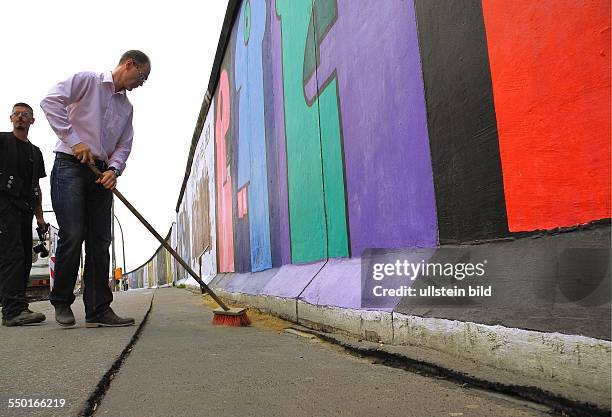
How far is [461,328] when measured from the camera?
174cm

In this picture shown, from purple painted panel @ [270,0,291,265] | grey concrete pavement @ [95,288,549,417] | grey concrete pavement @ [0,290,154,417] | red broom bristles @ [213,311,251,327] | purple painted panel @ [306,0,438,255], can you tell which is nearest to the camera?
grey concrete pavement @ [95,288,549,417]

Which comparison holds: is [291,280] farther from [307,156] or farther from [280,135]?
[280,135]

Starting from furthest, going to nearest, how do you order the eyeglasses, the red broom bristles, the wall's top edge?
1. the wall's top edge
2. the eyeglasses
3. the red broom bristles

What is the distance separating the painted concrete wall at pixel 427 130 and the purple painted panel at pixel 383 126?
1 centimetres

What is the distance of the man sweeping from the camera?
318cm

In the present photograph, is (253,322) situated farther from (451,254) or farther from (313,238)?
(451,254)

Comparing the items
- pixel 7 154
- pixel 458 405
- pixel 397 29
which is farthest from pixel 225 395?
pixel 7 154

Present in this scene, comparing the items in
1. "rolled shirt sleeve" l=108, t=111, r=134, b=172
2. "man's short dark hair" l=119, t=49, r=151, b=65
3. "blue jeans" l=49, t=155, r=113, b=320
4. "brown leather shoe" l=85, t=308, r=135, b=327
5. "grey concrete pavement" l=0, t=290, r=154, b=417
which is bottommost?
"grey concrete pavement" l=0, t=290, r=154, b=417

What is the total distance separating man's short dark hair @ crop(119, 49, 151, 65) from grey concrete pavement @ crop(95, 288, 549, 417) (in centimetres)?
209

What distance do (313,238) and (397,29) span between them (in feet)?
5.83

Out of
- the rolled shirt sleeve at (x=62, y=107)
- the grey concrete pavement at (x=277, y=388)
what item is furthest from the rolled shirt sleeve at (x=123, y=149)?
the grey concrete pavement at (x=277, y=388)

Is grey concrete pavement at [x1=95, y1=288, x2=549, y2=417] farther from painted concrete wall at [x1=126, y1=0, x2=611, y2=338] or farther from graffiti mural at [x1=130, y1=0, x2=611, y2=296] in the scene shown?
graffiti mural at [x1=130, y1=0, x2=611, y2=296]

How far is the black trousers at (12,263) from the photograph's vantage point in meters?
3.54

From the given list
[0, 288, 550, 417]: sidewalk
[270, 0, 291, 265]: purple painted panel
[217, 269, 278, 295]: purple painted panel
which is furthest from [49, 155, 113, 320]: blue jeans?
[217, 269, 278, 295]: purple painted panel
